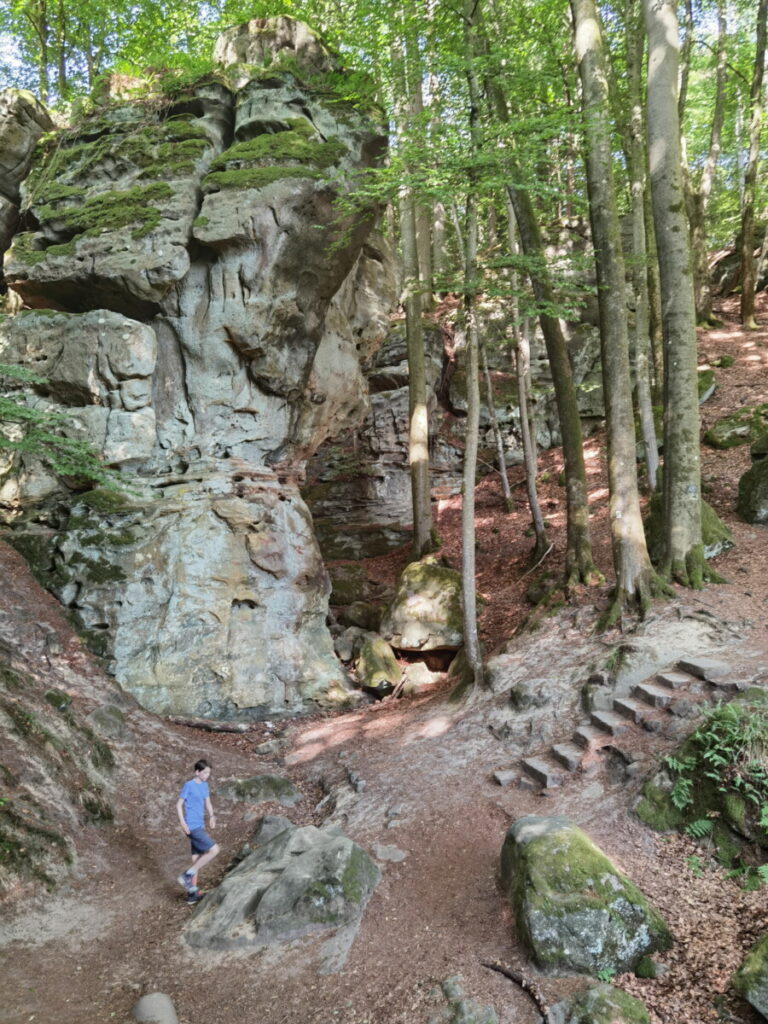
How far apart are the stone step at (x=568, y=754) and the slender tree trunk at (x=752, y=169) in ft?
59.2

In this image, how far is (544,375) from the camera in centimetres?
2098

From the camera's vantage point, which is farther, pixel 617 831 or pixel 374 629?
pixel 374 629

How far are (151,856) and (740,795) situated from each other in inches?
248

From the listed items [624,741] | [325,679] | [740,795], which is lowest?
[325,679]

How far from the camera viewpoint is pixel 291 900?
5.42 meters

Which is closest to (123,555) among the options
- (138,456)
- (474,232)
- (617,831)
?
(138,456)

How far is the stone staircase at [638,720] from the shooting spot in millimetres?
6566

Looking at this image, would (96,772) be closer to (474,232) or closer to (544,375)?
(474,232)

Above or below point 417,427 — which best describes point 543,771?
below

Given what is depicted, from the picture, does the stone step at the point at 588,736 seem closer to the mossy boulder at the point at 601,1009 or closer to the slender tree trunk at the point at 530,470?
the mossy boulder at the point at 601,1009

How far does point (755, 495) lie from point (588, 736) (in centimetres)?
651

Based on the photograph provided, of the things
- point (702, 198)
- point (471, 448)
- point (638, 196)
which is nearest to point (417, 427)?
point (471, 448)

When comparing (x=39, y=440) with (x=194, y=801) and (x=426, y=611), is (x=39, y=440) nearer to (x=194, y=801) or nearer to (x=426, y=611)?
(x=194, y=801)

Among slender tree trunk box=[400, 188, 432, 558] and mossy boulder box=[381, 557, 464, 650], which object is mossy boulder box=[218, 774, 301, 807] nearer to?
mossy boulder box=[381, 557, 464, 650]
